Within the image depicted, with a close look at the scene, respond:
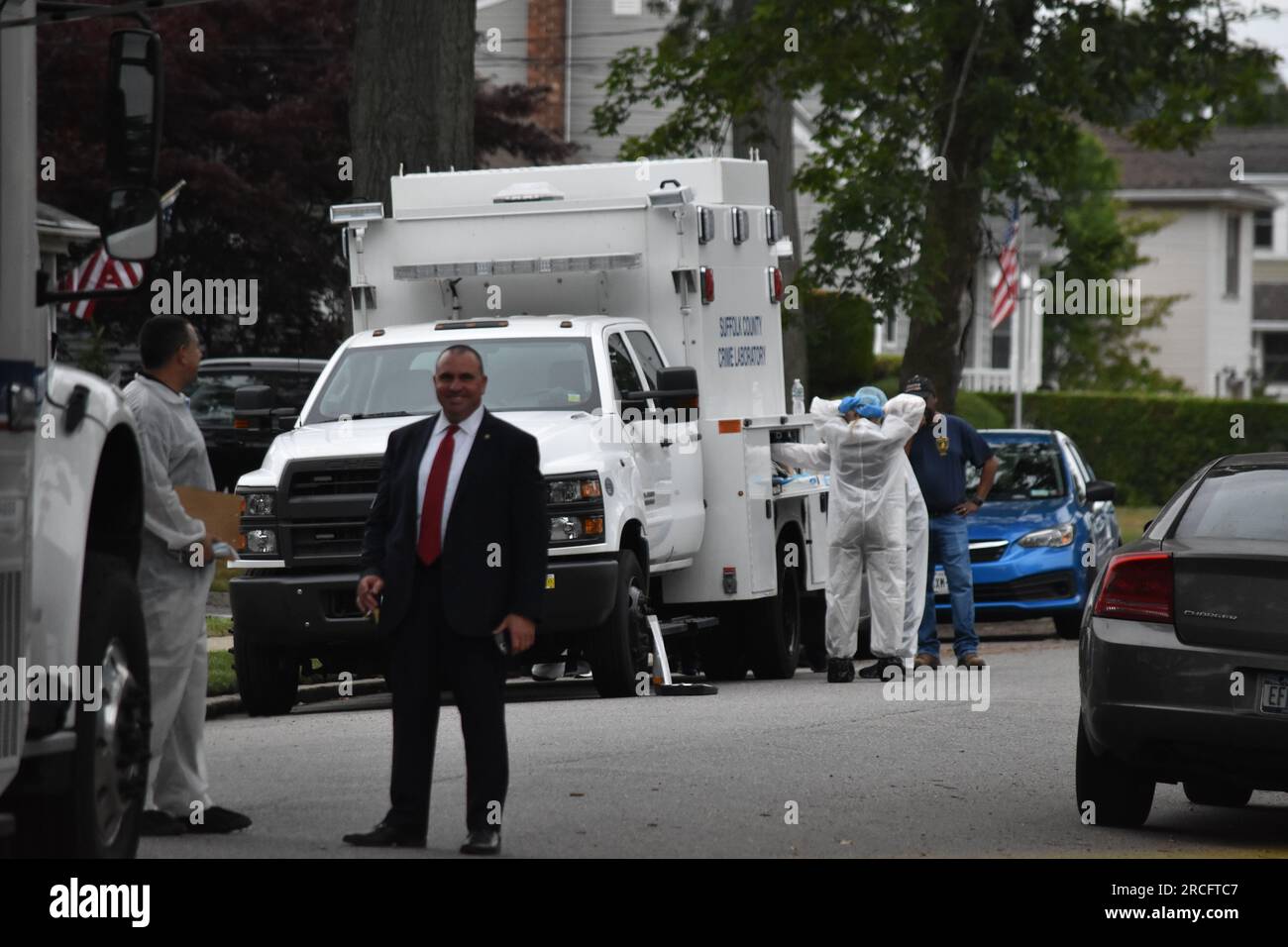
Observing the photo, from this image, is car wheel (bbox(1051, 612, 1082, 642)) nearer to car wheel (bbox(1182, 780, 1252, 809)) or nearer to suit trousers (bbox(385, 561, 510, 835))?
car wheel (bbox(1182, 780, 1252, 809))

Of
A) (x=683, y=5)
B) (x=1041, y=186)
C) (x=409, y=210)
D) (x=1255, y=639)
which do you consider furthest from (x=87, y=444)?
(x=683, y=5)

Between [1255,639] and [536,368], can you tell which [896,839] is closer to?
[1255,639]

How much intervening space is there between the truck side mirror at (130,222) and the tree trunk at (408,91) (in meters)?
11.5

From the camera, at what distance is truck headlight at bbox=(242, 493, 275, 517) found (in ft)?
42.8

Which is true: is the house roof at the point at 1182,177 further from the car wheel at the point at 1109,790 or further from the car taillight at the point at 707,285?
the car wheel at the point at 1109,790

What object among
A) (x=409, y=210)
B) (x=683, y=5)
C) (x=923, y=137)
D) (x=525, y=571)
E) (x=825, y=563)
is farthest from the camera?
(x=683, y=5)

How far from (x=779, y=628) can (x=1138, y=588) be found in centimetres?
731

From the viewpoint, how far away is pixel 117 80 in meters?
6.44

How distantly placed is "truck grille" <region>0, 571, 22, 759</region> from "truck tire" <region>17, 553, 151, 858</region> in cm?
45

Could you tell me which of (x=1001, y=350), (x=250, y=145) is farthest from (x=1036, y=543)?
(x=1001, y=350)

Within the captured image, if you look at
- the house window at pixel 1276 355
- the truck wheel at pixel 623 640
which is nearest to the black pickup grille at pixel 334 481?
the truck wheel at pixel 623 640

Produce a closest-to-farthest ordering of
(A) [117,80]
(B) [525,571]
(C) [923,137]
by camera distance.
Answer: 1. (A) [117,80]
2. (B) [525,571]
3. (C) [923,137]

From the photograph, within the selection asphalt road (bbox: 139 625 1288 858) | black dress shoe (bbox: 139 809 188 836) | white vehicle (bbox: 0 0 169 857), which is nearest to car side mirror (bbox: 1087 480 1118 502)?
asphalt road (bbox: 139 625 1288 858)

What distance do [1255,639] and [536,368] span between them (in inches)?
252
